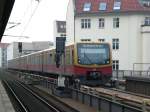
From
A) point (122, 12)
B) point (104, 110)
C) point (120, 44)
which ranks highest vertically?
point (122, 12)

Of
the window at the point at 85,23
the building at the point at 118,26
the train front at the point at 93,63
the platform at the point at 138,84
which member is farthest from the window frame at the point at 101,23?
the train front at the point at 93,63

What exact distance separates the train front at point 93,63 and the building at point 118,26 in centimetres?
3555

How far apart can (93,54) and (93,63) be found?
2.21ft

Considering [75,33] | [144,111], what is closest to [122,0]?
[75,33]

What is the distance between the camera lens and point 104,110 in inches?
736

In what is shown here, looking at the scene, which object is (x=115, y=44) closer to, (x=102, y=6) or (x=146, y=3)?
(x=102, y=6)

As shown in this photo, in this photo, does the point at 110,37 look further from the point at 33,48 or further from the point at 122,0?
the point at 33,48

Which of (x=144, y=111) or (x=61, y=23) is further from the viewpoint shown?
(x=61, y=23)

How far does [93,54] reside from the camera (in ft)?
98.8

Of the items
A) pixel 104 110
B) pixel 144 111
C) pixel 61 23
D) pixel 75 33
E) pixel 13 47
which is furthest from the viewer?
pixel 61 23

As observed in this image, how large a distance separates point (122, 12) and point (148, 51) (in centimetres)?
649

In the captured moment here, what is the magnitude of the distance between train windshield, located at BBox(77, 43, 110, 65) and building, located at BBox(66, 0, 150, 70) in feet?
116

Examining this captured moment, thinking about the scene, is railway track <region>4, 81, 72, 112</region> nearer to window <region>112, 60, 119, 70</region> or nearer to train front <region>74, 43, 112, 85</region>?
train front <region>74, 43, 112, 85</region>

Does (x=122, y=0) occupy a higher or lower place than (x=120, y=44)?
higher
